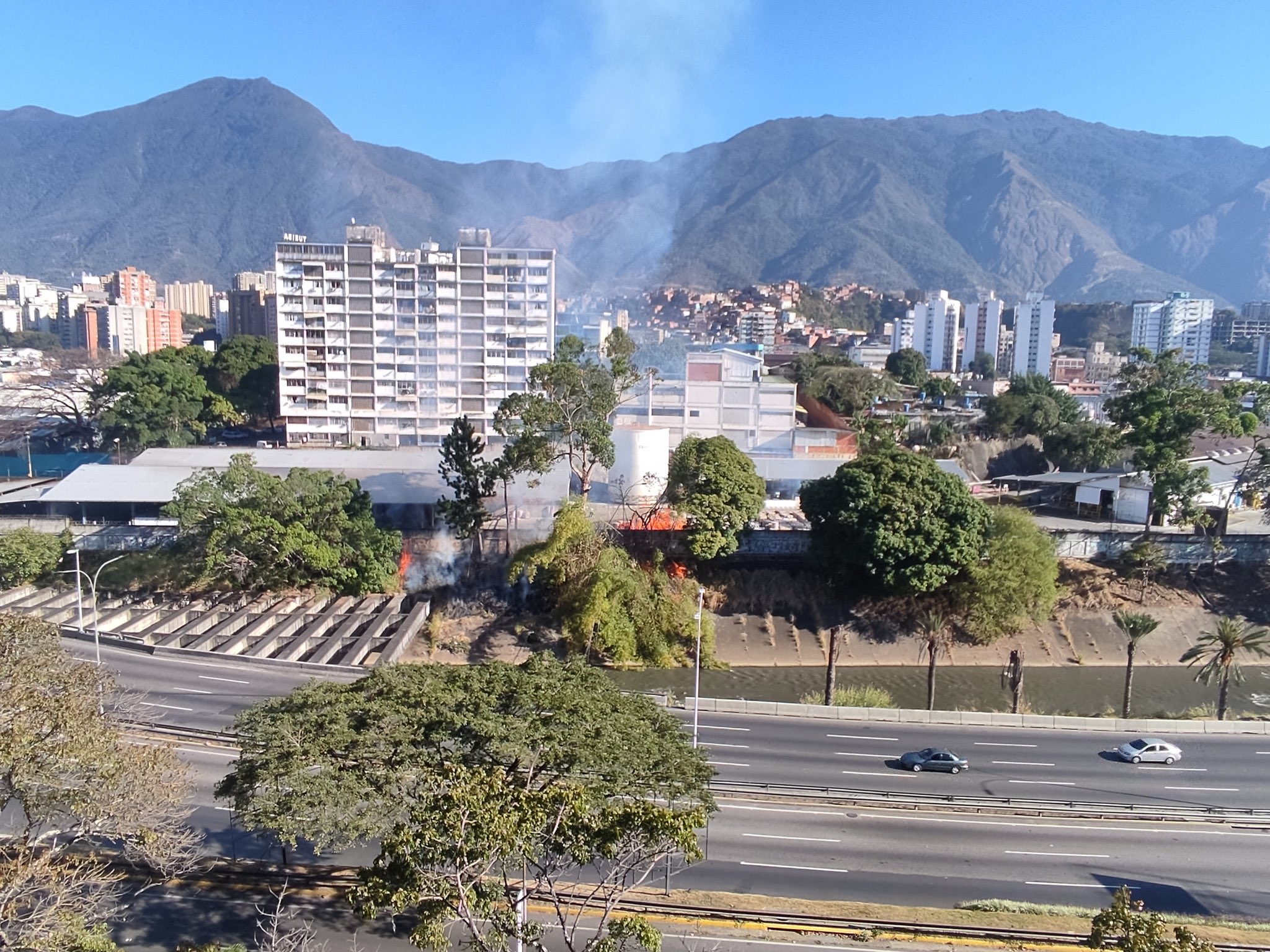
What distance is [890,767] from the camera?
15.3 m

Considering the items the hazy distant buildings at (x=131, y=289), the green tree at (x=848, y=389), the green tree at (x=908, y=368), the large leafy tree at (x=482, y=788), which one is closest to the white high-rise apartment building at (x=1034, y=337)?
the green tree at (x=908, y=368)

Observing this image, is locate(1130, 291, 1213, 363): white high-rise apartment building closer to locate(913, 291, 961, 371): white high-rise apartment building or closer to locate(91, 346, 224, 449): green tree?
locate(913, 291, 961, 371): white high-rise apartment building

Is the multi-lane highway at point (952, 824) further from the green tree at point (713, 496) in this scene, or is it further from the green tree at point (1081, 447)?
the green tree at point (1081, 447)

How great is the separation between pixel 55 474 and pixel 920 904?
40.3m

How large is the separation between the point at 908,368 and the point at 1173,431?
3517 cm

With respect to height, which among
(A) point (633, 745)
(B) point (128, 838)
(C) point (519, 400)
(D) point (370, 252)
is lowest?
(B) point (128, 838)

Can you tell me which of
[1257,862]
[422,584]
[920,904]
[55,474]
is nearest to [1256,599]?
[1257,862]

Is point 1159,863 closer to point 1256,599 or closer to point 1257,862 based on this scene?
point 1257,862

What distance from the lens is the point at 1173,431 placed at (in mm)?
28547

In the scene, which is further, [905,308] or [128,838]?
[905,308]

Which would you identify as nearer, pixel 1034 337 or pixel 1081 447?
pixel 1081 447

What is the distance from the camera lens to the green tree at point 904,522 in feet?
77.5

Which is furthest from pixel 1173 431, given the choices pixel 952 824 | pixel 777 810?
pixel 777 810

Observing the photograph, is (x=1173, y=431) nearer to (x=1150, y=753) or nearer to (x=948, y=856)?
(x=1150, y=753)
